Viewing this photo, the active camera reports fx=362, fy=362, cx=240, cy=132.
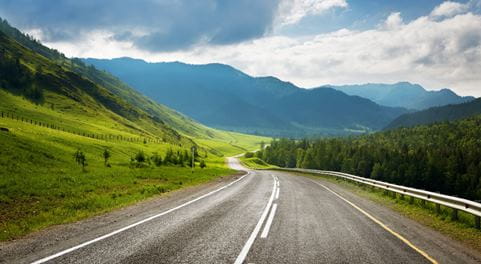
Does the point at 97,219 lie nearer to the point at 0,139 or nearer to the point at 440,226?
the point at 440,226

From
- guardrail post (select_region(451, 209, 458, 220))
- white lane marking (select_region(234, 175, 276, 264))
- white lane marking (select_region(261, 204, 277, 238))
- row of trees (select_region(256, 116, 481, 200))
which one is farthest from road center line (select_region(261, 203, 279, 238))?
row of trees (select_region(256, 116, 481, 200))

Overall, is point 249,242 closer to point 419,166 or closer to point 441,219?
point 441,219

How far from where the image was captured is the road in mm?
9180

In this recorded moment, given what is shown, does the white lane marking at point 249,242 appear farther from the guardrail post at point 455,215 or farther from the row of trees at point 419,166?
the row of trees at point 419,166

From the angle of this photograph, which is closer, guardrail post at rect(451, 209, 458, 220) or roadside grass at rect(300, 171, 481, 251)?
roadside grass at rect(300, 171, 481, 251)

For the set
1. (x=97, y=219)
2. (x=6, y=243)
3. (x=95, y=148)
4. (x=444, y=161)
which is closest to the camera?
(x=6, y=243)

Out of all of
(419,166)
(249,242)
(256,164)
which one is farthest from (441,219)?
(256,164)

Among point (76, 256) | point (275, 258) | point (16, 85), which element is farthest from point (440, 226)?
point (16, 85)

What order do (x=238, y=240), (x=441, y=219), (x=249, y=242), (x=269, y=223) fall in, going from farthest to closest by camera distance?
(x=441, y=219)
(x=269, y=223)
(x=238, y=240)
(x=249, y=242)

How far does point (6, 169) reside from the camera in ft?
103

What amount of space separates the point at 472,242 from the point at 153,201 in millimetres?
15644

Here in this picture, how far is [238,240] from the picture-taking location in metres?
10.9

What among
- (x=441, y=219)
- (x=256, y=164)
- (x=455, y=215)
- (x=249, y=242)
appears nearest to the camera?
Result: (x=249, y=242)

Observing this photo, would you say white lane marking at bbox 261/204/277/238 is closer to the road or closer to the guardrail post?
the road
